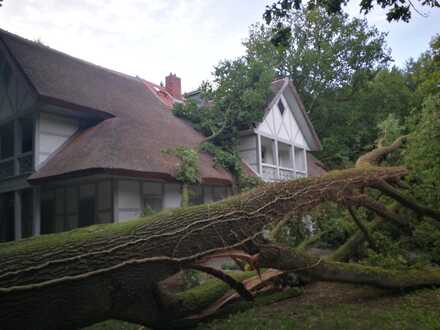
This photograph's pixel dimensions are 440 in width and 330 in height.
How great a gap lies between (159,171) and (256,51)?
17937mm

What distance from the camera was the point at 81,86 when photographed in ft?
40.1

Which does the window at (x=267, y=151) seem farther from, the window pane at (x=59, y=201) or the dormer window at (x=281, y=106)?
the window pane at (x=59, y=201)

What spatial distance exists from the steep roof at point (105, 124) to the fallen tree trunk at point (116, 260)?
4851 millimetres

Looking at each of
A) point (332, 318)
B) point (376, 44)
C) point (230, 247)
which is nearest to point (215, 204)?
point (230, 247)

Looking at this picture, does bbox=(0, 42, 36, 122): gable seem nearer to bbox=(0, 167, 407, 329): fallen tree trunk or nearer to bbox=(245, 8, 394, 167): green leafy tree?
bbox=(0, 167, 407, 329): fallen tree trunk

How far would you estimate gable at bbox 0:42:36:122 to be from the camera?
1109cm

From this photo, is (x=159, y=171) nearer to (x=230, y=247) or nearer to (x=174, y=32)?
(x=230, y=247)

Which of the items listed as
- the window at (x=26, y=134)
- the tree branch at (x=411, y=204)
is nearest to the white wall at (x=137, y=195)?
the window at (x=26, y=134)

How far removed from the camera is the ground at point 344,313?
4938mm

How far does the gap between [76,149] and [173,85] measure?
38.5ft

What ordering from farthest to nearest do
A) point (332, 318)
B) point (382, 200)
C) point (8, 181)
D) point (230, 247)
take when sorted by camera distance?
point (8, 181) < point (382, 200) < point (332, 318) < point (230, 247)

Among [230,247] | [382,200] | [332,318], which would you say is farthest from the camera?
[382,200]

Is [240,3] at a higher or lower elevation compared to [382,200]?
higher

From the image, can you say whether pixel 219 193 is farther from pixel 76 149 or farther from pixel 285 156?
pixel 285 156
